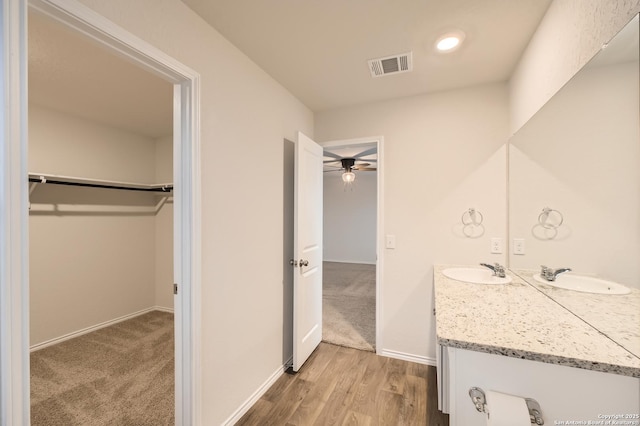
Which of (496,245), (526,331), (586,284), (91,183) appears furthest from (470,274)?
(91,183)

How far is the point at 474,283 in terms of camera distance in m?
1.74

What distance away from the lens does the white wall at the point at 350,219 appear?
7398 mm

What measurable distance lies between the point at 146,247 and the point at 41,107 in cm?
190

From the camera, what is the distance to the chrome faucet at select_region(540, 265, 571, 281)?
1.35 m

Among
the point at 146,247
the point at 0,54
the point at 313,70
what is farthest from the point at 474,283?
the point at 146,247

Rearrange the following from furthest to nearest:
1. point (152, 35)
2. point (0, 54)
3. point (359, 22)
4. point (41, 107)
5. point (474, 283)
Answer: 1. point (41, 107)
2. point (474, 283)
3. point (359, 22)
4. point (152, 35)
5. point (0, 54)

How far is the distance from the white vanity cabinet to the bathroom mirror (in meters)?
0.15

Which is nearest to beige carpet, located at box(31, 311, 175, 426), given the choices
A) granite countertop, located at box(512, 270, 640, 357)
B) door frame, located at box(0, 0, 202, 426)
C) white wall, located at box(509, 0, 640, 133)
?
door frame, located at box(0, 0, 202, 426)

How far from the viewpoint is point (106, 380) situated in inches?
85.7

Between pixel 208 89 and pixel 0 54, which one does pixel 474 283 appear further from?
pixel 0 54

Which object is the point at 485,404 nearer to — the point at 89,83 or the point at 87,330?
the point at 89,83

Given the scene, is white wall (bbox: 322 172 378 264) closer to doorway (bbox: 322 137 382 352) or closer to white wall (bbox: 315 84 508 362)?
doorway (bbox: 322 137 382 352)

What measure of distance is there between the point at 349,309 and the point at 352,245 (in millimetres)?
3861

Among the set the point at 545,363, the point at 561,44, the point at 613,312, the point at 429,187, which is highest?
the point at 561,44
